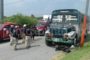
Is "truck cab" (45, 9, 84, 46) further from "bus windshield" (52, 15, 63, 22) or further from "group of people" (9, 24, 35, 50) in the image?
"group of people" (9, 24, 35, 50)

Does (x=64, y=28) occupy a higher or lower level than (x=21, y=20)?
higher

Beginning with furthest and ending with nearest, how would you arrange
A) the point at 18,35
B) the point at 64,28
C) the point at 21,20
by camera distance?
the point at 21,20 < the point at 64,28 < the point at 18,35

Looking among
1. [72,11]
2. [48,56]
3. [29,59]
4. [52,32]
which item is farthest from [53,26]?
[29,59]

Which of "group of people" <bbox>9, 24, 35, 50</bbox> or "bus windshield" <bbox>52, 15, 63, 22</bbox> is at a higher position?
"bus windshield" <bbox>52, 15, 63, 22</bbox>

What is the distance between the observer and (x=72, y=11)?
22.4 meters

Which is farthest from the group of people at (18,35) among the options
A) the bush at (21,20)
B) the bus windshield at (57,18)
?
the bush at (21,20)

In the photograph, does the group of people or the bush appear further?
the bush

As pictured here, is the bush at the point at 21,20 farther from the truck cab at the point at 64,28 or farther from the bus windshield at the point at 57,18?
the truck cab at the point at 64,28

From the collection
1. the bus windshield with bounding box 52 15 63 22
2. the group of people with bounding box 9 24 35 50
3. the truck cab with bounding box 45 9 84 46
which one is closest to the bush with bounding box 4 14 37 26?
the bus windshield with bounding box 52 15 63 22

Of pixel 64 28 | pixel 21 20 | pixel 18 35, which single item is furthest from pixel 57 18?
pixel 21 20

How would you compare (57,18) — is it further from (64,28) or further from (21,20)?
(21,20)

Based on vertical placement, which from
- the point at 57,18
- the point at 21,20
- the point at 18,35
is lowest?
the point at 21,20

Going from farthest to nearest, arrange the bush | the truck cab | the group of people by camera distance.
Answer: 1. the bush
2. the truck cab
3. the group of people

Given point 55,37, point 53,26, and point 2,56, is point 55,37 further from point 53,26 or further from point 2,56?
point 2,56
